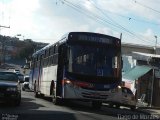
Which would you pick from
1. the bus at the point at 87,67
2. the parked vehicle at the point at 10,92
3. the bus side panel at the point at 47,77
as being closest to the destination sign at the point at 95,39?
the bus at the point at 87,67

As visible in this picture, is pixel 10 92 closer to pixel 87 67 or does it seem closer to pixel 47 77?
pixel 87 67

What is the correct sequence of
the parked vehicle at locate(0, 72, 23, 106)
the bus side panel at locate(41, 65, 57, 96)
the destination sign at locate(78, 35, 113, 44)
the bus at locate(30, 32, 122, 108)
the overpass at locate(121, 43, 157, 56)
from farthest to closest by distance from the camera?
1. the overpass at locate(121, 43, 157, 56)
2. the bus side panel at locate(41, 65, 57, 96)
3. the destination sign at locate(78, 35, 113, 44)
4. the bus at locate(30, 32, 122, 108)
5. the parked vehicle at locate(0, 72, 23, 106)

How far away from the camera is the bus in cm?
2134

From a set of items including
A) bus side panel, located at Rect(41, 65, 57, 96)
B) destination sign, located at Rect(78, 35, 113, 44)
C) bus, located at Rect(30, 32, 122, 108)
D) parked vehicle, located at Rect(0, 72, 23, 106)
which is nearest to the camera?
parked vehicle, located at Rect(0, 72, 23, 106)

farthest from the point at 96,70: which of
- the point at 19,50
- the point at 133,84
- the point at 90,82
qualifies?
the point at 19,50

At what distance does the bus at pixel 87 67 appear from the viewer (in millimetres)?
21344

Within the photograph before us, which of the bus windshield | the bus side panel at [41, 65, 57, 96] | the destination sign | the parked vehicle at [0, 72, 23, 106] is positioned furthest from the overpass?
the parked vehicle at [0, 72, 23, 106]

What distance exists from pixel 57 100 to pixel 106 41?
4.02 m

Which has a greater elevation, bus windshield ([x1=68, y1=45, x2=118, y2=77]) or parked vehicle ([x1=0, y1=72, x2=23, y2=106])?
bus windshield ([x1=68, y1=45, x2=118, y2=77])

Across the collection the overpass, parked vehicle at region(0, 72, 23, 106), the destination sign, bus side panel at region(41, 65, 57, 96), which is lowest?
parked vehicle at region(0, 72, 23, 106)

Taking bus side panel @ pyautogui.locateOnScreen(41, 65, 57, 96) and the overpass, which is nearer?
bus side panel @ pyautogui.locateOnScreen(41, 65, 57, 96)

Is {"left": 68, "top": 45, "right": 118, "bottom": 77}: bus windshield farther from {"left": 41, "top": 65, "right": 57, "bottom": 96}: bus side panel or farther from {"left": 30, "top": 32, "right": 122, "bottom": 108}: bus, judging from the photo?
{"left": 41, "top": 65, "right": 57, "bottom": 96}: bus side panel

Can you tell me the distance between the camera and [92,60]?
2159 centimetres

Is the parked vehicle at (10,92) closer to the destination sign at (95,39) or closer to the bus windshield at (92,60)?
the bus windshield at (92,60)
